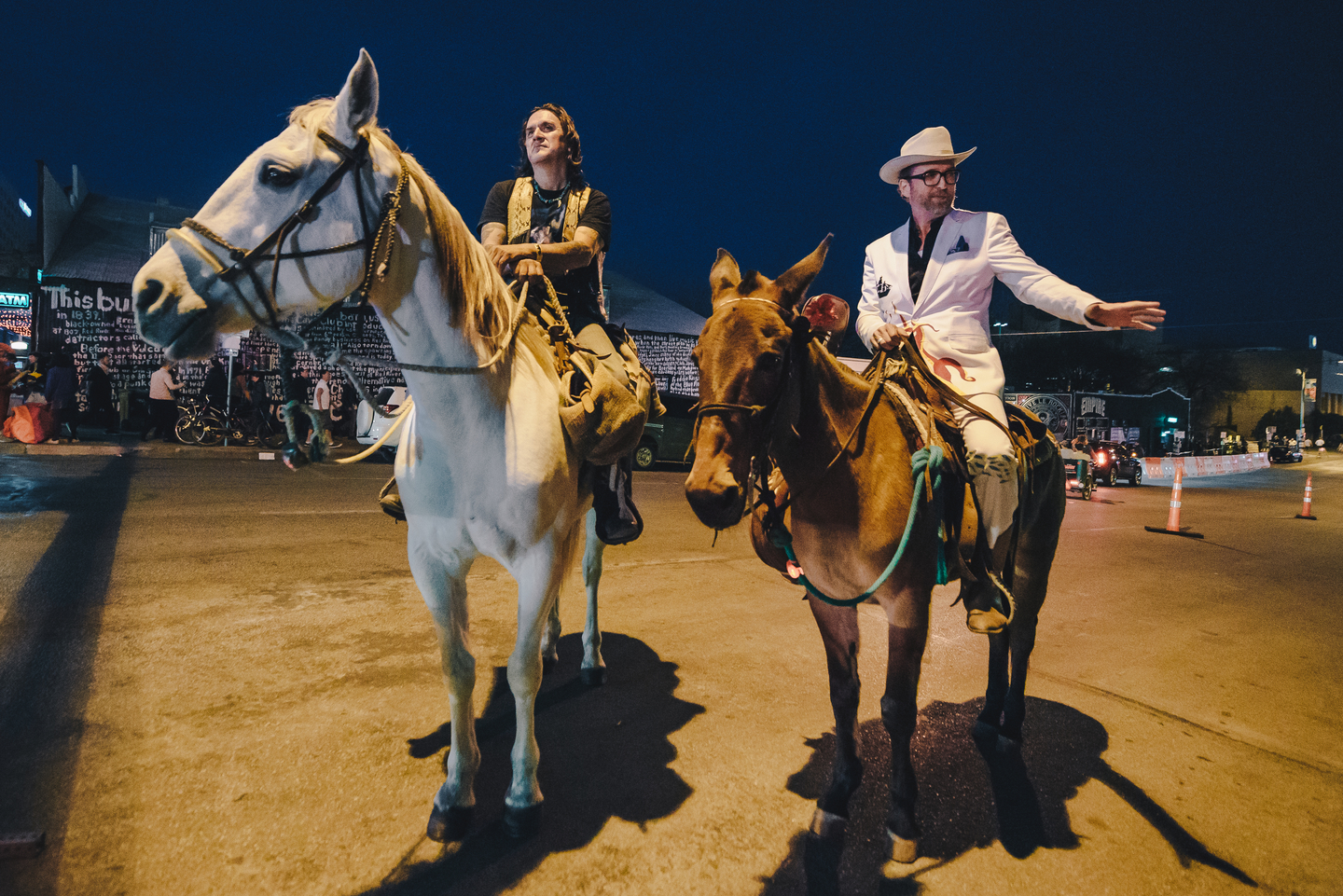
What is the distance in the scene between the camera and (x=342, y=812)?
237 cm

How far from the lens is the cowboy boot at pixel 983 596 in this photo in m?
2.53

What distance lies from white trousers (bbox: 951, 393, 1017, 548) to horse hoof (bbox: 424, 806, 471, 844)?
228 cm

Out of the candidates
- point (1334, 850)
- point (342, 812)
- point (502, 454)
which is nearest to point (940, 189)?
point (502, 454)

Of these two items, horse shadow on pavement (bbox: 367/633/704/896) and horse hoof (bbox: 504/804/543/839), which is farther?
horse hoof (bbox: 504/804/543/839)

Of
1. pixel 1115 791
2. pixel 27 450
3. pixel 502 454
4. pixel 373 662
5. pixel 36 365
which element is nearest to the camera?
pixel 502 454

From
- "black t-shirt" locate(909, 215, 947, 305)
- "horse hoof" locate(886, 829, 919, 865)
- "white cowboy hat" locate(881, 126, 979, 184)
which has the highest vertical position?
"white cowboy hat" locate(881, 126, 979, 184)

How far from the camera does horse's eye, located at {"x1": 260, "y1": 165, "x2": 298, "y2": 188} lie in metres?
1.84

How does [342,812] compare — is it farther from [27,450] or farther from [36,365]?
[36,365]

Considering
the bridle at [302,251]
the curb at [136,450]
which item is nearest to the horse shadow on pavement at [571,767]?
the bridle at [302,251]

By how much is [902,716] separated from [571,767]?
141 centimetres

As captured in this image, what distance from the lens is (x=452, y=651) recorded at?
8.03 feet

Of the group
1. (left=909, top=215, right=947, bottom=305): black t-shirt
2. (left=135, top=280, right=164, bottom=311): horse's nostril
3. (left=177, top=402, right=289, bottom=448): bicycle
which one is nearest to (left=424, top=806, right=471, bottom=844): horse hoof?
(left=135, top=280, right=164, bottom=311): horse's nostril

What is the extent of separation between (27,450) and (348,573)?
12063mm

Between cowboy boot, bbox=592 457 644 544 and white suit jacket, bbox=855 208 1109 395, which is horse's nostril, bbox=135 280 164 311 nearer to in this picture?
cowboy boot, bbox=592 457 644 544
